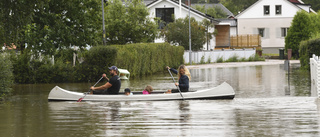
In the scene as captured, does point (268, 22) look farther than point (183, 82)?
Yes

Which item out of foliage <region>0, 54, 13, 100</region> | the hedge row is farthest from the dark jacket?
the hedge row

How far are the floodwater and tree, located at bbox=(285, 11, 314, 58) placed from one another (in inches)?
1691

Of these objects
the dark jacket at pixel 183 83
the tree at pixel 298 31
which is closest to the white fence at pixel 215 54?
the tree at pixel 298 31

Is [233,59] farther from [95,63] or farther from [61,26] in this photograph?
[61,26]

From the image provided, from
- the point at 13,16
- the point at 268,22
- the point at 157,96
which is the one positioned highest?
the point at 268,22

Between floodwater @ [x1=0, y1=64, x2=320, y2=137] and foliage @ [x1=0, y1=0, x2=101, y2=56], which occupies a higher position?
foliage @ [x1=0, y1=0, x2=101, y2=56]

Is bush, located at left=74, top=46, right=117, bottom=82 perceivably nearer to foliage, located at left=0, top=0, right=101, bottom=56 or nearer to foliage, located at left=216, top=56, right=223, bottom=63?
foliage, located at left=0, top=0, right=101, bottom=56

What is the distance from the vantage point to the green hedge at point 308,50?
35609 millimetres

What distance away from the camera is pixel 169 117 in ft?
49.1

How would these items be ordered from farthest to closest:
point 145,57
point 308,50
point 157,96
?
point 145,57
point 308,50
point 157,96

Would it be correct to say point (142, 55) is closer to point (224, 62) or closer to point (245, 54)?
point (224, 62)

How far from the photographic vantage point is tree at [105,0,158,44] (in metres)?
45.3

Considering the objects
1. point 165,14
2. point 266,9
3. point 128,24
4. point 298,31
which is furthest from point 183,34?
point 266,9

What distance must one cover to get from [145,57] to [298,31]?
3049 cm
